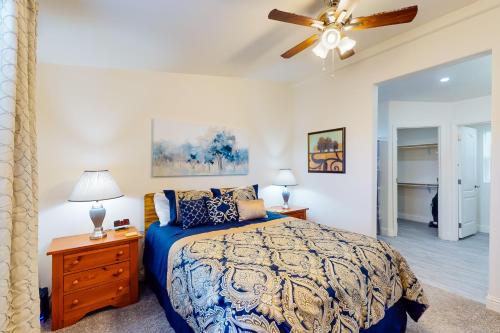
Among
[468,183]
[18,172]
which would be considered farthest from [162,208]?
[468,183]

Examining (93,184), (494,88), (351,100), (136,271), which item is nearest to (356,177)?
(351,100)

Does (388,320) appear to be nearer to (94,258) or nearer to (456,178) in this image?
(94,258)

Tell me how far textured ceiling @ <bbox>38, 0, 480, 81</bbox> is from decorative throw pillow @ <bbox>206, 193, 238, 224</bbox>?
1.69 metres

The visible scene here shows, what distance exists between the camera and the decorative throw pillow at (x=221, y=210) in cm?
258

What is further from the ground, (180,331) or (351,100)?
(351,100)

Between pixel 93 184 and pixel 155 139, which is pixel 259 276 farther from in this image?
pixel 155 139

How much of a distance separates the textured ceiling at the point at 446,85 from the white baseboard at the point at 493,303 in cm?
230

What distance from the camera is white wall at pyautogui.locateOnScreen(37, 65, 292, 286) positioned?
2.46 meters

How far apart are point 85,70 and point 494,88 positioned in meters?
4.02

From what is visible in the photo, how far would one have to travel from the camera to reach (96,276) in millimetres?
2176

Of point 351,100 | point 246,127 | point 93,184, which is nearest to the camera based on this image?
point 93,184

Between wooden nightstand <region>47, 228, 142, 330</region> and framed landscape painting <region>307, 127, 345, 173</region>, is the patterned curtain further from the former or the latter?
framed landscape painting <region>307, 127, 345, 173</region>

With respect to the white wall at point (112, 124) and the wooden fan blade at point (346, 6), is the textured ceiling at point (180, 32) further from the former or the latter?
the wooden fan blade at point (346, 6)

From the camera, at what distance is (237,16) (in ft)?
6.84
